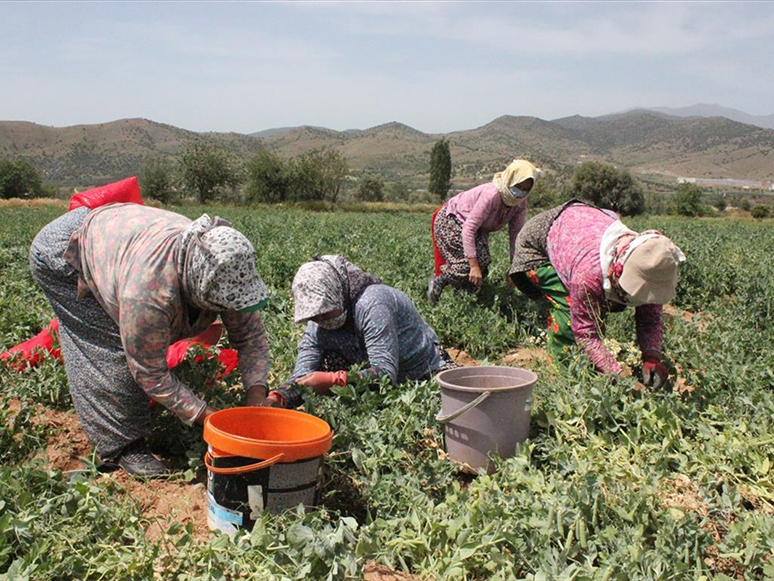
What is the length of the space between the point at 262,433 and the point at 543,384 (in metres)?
1.36

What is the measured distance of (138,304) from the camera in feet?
8.19

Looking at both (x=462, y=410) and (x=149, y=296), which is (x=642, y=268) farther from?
(x=149, y=296)

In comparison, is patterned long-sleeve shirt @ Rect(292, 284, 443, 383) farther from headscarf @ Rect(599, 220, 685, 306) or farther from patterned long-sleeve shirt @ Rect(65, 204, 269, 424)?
headscarf @ Rect(599, 220, 685, 306)

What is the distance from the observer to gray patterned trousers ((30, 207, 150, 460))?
2971mm

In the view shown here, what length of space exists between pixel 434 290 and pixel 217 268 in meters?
3.54

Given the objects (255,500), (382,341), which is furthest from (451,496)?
(382,341)

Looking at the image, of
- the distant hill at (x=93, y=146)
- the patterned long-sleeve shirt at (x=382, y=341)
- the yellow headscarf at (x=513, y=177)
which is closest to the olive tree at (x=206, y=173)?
the yellow headscarf at (x=513, y=177)

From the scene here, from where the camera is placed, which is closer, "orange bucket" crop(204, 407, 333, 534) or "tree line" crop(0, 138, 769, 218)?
"orange bucket" crop(204, 407, 333, 534)

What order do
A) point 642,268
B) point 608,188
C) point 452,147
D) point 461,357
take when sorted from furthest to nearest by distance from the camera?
1. point 452,147
2. point 608,188
3. point 461,357
4. point 642,268

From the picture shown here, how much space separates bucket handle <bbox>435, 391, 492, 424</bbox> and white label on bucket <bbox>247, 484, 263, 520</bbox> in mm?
832

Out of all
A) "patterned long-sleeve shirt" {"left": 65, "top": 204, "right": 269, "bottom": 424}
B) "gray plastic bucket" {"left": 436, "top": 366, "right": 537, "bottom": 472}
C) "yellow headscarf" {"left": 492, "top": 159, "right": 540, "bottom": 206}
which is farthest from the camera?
"yellow headscarf" {"left": 492, "top": 159, "right": 540, "bottom": 206}

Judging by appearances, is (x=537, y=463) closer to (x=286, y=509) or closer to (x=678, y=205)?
(x=286, y=509)

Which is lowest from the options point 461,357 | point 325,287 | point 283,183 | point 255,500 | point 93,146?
point 283,183

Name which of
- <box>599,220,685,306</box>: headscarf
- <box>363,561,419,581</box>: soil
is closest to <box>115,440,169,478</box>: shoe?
<box>363,561,419,581</box>: soil
